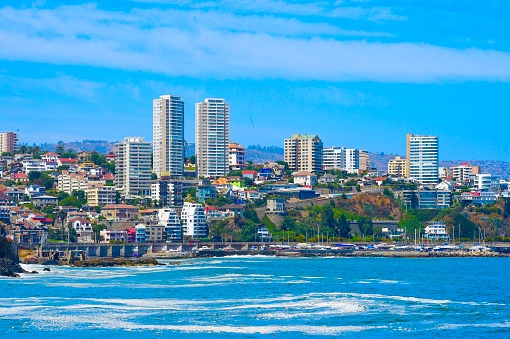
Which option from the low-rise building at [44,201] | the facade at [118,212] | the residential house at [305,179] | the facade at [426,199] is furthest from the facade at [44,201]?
the facade at [426,199]

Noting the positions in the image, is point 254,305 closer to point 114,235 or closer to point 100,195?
point 114,235

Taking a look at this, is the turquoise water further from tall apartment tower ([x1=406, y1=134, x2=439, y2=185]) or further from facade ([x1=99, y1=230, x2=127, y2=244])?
tall apartment tower ([x1=406, y1=134, x2=439, y2=185])

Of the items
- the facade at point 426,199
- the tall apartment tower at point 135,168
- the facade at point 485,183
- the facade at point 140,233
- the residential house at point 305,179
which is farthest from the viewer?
the facade at point 485,183

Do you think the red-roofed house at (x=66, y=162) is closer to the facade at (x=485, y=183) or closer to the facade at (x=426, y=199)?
the facade at (x=426, y=199)

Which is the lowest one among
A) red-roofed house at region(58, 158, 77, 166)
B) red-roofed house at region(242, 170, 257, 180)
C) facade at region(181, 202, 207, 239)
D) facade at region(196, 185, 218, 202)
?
facade at region(181, 202, 207, 239)

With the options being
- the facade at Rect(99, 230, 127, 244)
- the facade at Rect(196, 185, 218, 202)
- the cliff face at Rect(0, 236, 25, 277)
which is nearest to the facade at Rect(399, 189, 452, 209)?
the facade at Rect(196, 185, 218, 202)
